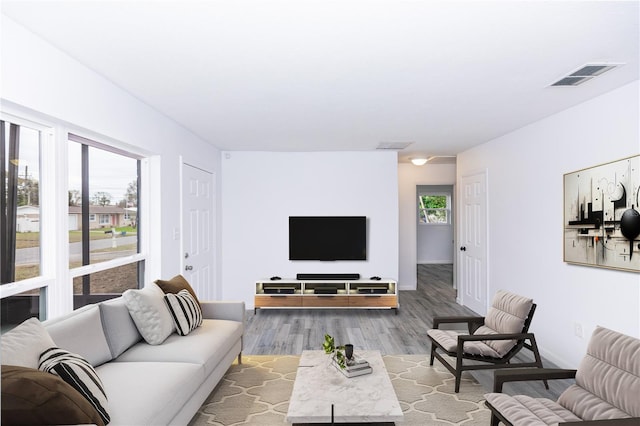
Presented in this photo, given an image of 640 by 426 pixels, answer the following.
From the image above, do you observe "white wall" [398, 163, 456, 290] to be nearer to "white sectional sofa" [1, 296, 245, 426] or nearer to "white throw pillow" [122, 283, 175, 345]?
"white sectional sofa" [1, 296, 245, 426]

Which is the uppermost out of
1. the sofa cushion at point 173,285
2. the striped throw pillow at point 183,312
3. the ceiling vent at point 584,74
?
the ceiling vent at point 584,74

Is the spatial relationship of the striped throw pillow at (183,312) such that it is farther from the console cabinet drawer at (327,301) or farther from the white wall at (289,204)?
the white wall at (289,204)

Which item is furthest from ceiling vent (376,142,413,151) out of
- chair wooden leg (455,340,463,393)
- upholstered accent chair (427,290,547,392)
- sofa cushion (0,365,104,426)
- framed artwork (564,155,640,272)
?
sofa cushion (0,365,104,426)

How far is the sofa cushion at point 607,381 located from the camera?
2049mm

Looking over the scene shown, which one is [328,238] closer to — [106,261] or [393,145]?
[393,145]

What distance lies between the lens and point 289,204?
614cm

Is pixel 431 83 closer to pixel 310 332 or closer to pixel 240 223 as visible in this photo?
pixel 310 332

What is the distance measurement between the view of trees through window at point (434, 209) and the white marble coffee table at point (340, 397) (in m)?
9.18

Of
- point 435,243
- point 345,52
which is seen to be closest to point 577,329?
point 345,52

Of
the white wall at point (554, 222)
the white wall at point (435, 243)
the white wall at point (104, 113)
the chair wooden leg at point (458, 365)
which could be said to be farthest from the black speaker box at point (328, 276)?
the white wall at point (435, 243)

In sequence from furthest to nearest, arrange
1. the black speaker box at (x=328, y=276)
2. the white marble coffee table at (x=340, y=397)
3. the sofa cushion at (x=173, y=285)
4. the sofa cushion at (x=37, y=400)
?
the black speaker box at (x=328, y=276)
the sofa cushion at (x=173, y=285)
the white marble coffee table at (x=340, y=397)
the sofa cushion at (x=37, y=400)

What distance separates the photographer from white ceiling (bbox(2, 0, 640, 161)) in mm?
1929

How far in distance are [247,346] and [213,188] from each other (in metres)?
2.43

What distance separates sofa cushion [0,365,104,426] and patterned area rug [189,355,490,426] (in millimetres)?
1338
